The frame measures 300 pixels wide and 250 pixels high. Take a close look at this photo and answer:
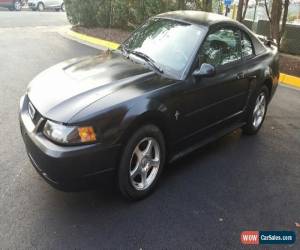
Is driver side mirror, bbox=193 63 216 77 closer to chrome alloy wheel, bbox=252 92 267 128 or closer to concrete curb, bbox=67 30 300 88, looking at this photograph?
chrome alloy wheel, bbox=252 92 267 128

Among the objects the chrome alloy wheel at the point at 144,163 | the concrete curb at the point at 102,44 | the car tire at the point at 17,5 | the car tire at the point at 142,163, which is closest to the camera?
the car tire at the point at 142,163

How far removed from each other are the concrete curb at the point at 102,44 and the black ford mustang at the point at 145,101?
3365mm

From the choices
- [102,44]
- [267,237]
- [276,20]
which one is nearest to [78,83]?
[267,237]

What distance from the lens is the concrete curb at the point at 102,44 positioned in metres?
8.49

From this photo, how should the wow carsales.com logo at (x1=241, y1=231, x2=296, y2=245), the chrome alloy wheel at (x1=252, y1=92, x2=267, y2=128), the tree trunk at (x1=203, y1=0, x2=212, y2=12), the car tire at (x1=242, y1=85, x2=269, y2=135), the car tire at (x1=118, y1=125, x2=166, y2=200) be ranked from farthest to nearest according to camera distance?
the tree trunk at (x1=203, y1=0, x2=212, y2=12), the chrome alloy wheel at (x1=252, y1=92, x2=267, y2=128), the car tire at (x1=242, y1=85, x2=269, y2=135), the car tire at (x1=118, y1=125, x2=166, y2=200), the wow carsales.com logo at (x1=241, y1=231, x2=296, y2=245)

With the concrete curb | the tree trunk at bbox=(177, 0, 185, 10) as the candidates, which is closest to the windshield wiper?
the concrete curb

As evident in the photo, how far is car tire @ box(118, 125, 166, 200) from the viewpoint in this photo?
3.51m

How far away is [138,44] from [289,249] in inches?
114

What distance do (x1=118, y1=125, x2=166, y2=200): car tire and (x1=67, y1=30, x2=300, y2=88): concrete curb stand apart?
18.3 ft

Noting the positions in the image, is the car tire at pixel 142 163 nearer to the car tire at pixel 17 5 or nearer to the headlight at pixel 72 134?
the headlight at pixel 72 134

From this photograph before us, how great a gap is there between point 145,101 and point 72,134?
79 centimetres

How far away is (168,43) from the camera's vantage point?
4.43 metres

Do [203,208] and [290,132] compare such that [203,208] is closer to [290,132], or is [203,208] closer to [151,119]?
[151,119]

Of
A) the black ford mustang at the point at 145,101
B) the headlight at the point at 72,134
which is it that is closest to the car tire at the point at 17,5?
the black ford mustang at the point at 145,101
